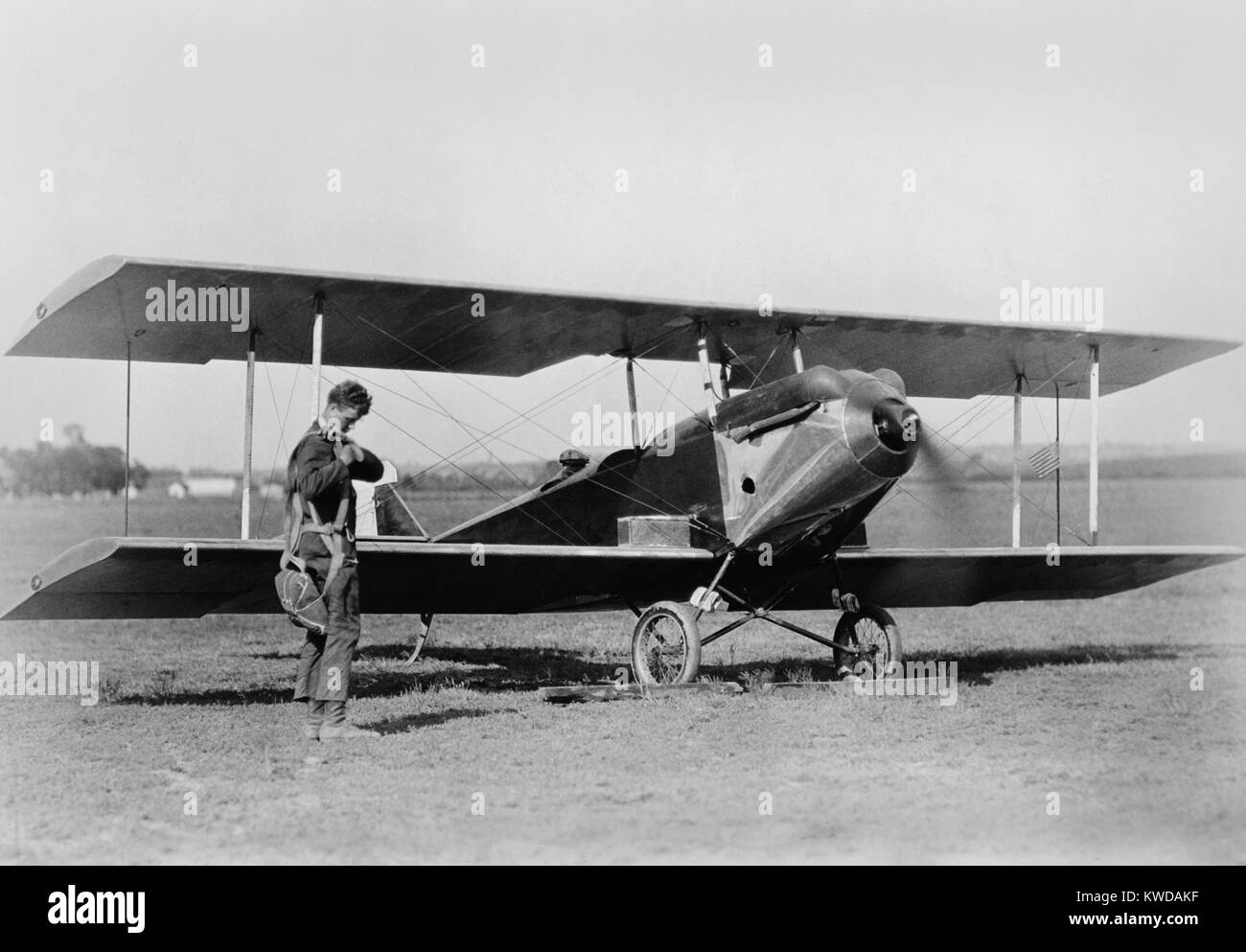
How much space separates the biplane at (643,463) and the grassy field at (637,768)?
82cm

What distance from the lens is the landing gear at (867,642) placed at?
10109 mm

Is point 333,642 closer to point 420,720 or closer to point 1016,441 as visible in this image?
point 420,720

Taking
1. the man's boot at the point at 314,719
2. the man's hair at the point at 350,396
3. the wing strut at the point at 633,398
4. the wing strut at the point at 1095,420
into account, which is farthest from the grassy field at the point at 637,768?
the wing strut at the point at 633,398

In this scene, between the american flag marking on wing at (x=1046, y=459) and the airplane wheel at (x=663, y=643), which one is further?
the american flag marking on wing at (x=1046, y=459)

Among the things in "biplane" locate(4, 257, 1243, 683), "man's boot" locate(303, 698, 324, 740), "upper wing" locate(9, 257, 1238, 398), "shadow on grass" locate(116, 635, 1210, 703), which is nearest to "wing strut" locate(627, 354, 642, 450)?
"biplane" locate(4, 257, 1243, 683)

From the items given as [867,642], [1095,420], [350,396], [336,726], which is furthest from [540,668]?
[1095,420]

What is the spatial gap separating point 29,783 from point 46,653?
8.57m

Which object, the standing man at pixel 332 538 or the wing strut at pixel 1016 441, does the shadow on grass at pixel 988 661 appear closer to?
the wing strut at pixel 1016 441

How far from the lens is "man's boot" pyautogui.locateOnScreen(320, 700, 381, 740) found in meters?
7.45

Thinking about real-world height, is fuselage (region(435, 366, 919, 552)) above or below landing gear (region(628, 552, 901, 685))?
above

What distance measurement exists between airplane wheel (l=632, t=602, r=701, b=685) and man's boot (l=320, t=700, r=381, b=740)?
8.79ft

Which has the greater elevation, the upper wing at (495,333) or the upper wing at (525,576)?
the upper wing at (495,333)

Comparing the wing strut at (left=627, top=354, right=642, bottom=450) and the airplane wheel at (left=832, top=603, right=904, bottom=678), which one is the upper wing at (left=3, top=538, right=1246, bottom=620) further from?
the wing strut at (left=627, top=354, right=642, bottom=450)
